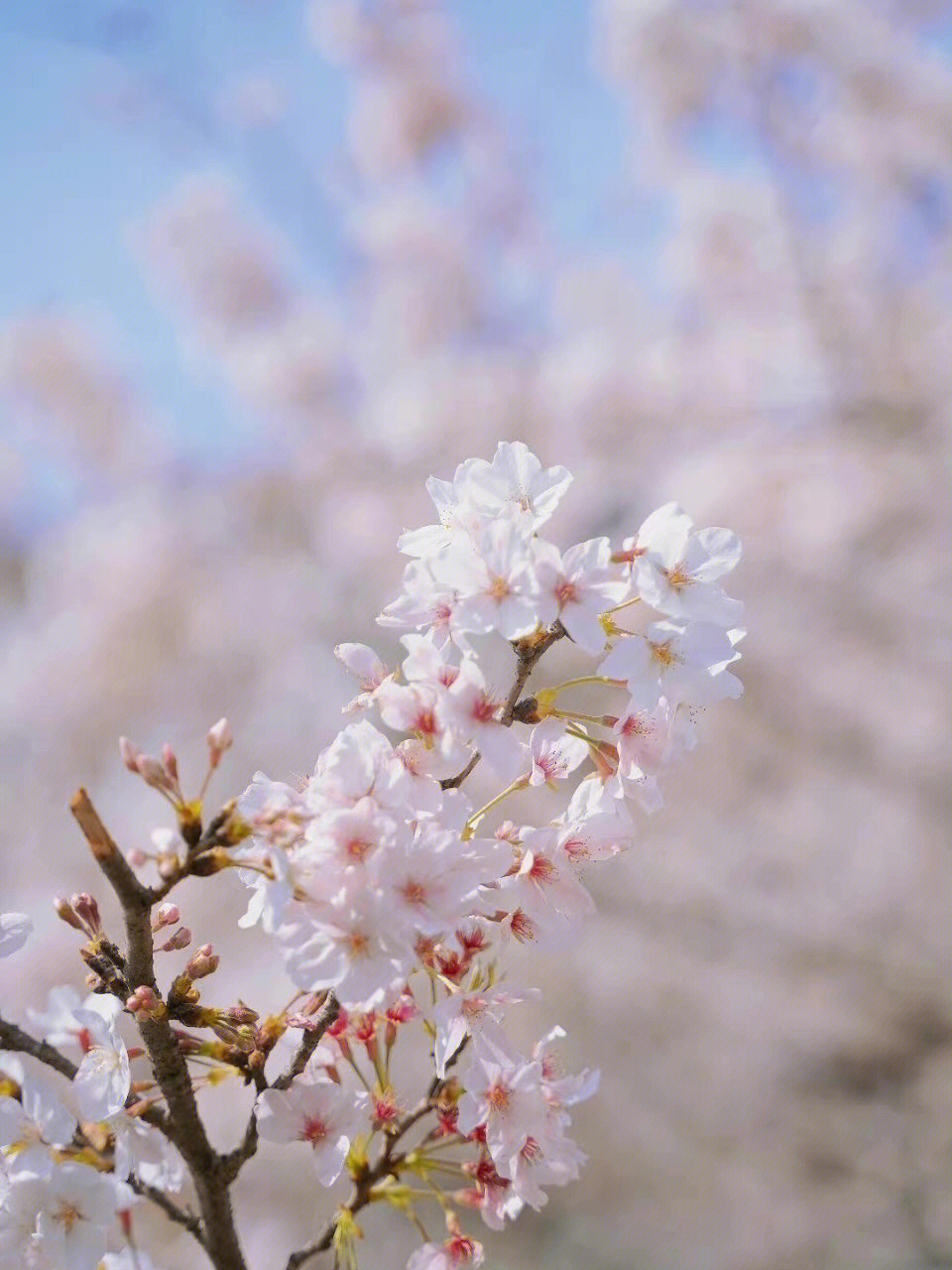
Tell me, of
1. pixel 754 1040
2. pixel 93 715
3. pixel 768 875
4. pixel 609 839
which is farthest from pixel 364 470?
pixel 609 839

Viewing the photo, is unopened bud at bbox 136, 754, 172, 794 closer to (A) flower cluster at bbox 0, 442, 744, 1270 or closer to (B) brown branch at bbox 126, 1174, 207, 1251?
(A) flower cluster at bbox 0, 442, 744, 1270

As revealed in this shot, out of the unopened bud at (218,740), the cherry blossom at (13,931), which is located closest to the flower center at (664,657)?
the unopened bud at (218,740)

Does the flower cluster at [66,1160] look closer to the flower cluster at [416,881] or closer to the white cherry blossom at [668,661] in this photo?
the flower cluster at [416,881]

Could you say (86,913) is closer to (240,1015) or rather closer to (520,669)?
(240,1015)

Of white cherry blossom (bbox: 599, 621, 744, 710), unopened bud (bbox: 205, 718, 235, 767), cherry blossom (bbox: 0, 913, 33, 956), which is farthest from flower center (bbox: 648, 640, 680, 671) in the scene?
cherry blossom (bbox: 0, 913, 33, 956)

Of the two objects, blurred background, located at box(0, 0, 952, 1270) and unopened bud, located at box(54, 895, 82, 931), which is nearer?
unopened bud, located at box(54, 895, 82, 931)

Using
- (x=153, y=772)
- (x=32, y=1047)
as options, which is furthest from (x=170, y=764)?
(x=32, y=1047)

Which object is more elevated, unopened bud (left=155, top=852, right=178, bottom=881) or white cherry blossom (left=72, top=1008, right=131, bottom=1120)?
unopened bud (left=155, top=852, right=178, bottom=881)
